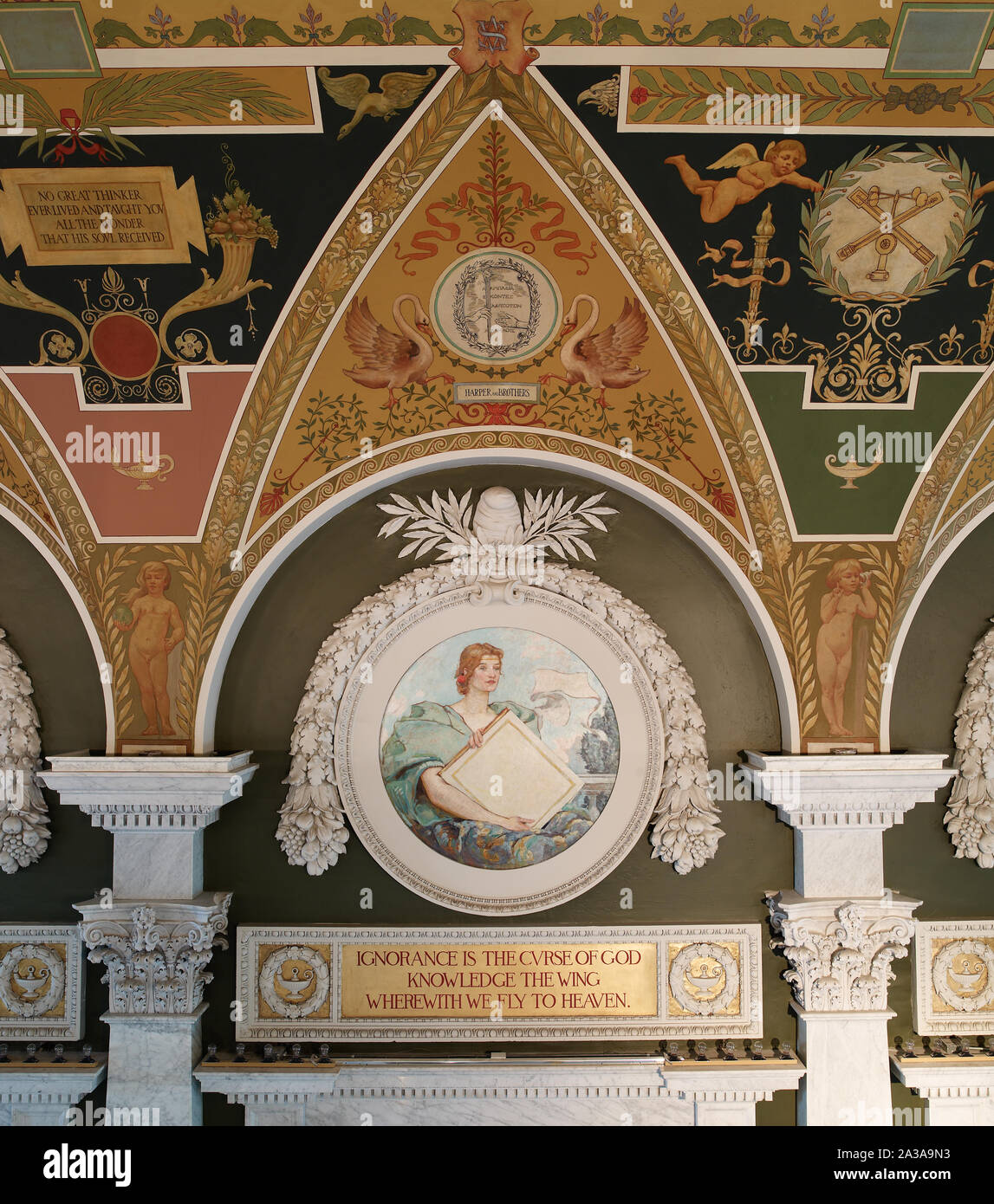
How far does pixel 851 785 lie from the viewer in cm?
582

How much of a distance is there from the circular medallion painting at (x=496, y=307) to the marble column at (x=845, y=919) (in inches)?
135

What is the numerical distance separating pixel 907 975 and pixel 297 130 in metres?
7.28

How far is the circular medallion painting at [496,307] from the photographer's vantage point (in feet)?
17.7

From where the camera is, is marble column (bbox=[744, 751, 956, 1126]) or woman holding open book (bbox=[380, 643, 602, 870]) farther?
woman holding open book (bbox=[380, 643, 602, 870])

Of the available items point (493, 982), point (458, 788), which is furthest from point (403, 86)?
point (493, 982)

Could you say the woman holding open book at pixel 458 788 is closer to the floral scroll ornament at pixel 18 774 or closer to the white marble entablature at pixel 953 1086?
the floral scroll ornament at pixel 18 774

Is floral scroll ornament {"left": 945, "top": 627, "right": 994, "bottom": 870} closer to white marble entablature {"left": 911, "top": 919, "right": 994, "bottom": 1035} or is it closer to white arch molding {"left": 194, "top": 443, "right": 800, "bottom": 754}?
white marble entablature {"left": 911, "top": 919, "right": 994, "bottom": 1035}

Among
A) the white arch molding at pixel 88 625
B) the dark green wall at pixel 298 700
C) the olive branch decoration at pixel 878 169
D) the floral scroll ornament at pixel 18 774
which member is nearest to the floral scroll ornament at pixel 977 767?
the dark green wall at pixel 298 700

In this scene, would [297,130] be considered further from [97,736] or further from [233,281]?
[97,736]

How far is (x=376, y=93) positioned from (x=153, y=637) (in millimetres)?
3879

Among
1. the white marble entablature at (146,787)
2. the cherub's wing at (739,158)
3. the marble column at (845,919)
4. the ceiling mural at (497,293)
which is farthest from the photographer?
the marble column at (845,919)

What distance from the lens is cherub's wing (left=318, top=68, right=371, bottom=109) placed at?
15.4ft

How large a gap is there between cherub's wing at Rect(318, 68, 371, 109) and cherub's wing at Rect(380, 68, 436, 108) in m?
0.12

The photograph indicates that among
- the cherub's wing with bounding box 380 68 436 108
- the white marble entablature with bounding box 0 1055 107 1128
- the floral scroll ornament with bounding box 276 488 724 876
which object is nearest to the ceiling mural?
the cherub's wing with bounding box 380 68 436 108
